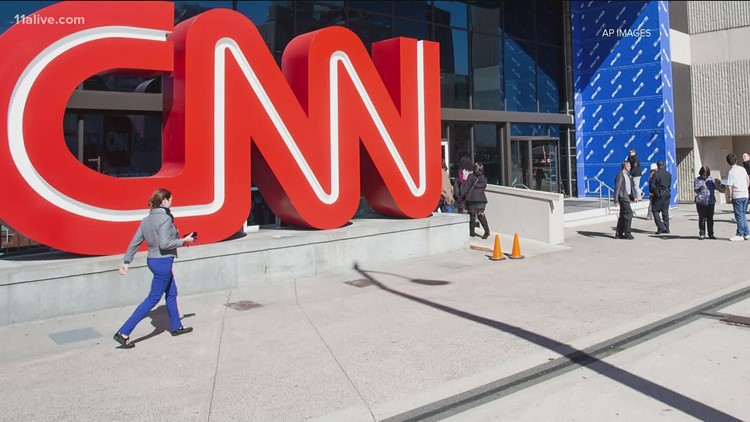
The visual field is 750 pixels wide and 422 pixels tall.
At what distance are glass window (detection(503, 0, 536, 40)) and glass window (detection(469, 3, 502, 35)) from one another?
40cm

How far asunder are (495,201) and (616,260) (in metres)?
3.79

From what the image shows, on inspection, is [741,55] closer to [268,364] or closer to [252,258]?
[252,258]

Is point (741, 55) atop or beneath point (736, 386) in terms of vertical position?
atop

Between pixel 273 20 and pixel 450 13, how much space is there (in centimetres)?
648

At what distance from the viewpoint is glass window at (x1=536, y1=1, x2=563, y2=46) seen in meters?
22.0

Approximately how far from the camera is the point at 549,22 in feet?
73.6

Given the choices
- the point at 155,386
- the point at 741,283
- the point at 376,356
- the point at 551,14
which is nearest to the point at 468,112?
the point at 551,14

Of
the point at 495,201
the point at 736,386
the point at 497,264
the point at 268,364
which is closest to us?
the point at 736,386

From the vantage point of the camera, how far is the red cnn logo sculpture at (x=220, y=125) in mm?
7895

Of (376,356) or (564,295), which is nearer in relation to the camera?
(376,356)

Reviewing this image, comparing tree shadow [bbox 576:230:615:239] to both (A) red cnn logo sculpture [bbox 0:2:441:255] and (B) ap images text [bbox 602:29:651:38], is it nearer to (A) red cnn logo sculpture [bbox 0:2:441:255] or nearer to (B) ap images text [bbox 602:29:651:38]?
(A) red cnn logo sculpture [bbox 0:2:441:255]

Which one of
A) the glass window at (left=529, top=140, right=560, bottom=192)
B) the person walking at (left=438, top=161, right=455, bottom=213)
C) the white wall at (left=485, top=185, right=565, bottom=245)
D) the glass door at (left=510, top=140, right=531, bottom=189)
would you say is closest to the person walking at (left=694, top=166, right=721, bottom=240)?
the white wall at (left=485, top=185, right=565, bottom=245)

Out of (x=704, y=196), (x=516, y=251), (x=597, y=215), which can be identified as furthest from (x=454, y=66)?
(x=516, y=251)

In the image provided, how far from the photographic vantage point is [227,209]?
964cm
